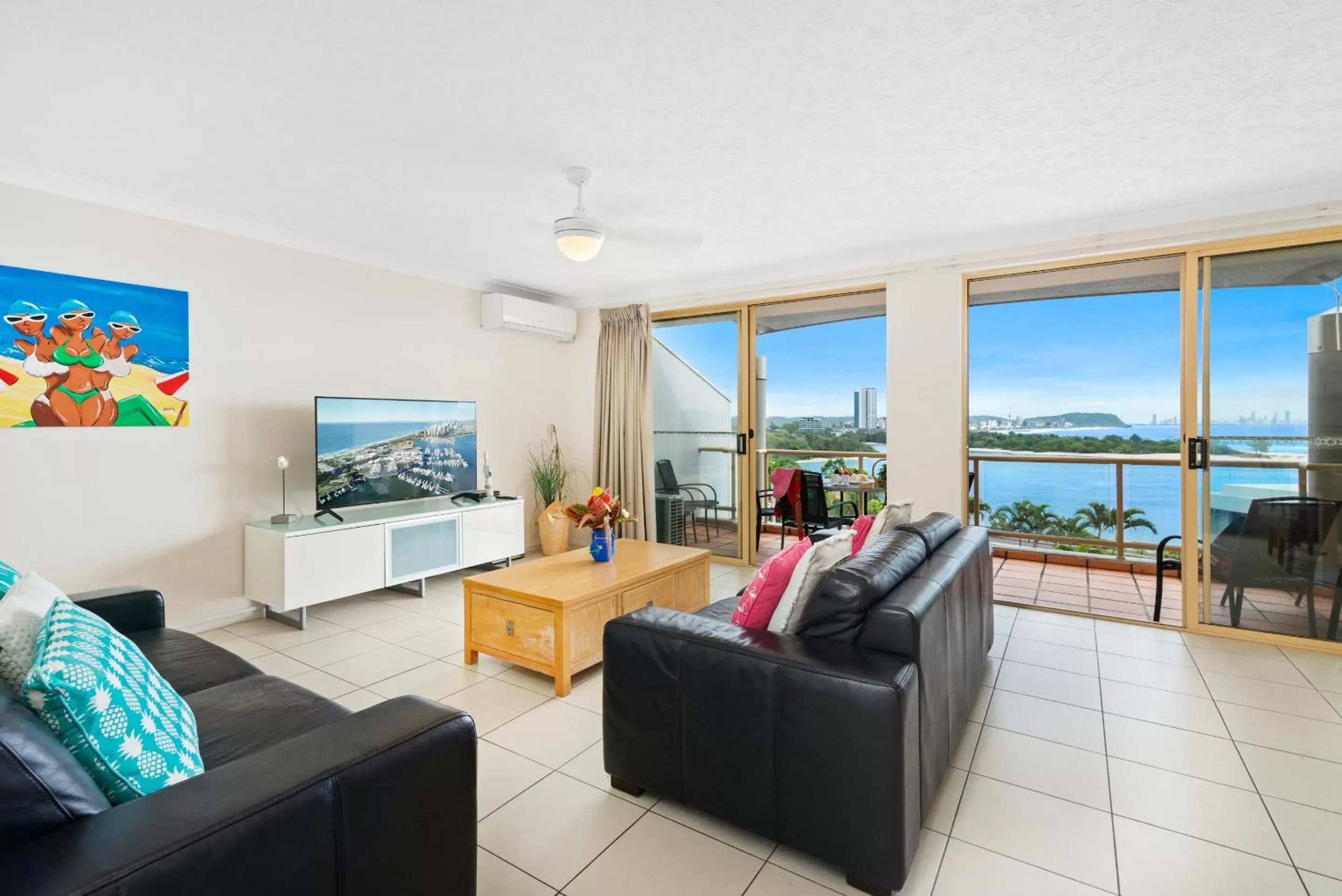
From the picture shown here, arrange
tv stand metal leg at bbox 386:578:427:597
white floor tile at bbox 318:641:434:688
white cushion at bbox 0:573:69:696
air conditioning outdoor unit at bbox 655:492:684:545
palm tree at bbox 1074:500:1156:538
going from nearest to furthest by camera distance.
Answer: white cushion at bbox 0:573:69:696, white floor tile at bbox 318:641:434:688, tv stand metal leg at bbox 386:578:427:597, palm tree at bbox 1074:500:1156:538, air conditioning outdoor unit at bbox 655:492:684:545

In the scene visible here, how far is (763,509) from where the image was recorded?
552cm

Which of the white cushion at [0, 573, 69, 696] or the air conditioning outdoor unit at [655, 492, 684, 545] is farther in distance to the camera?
the air conditioning outdoor unit at [655, 492, 684, 545]

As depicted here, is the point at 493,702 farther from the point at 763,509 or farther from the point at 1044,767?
the point at 763,509

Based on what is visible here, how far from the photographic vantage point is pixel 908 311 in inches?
168

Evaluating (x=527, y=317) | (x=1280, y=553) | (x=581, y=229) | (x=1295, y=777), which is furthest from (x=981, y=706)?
(x=527, y=317)

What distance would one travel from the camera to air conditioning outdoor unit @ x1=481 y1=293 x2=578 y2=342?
504cm

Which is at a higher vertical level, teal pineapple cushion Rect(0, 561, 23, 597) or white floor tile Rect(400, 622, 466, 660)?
teal pineapple cushion Rect(0, 561, 23, 597)

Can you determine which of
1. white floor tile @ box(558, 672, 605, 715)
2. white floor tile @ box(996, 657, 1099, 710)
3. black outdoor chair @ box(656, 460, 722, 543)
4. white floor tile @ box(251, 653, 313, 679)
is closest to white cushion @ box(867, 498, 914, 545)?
white floor tile @ box(996, 657, 1099, 710)

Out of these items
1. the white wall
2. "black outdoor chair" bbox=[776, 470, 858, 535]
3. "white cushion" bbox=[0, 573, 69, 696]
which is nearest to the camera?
"white cushion" bbox=[0, 573, 69, 696]

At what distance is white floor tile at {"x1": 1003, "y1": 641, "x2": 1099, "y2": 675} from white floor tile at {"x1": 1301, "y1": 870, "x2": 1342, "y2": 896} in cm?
137

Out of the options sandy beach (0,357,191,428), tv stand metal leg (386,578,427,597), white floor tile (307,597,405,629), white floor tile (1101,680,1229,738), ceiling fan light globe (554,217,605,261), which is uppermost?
ceiling fan light globe (554,217,605,261)

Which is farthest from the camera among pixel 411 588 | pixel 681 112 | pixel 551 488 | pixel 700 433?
pixel 551 488

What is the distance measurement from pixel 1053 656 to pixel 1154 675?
41 centimetres

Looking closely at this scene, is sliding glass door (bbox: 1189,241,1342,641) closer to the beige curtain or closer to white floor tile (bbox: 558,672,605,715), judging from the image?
white floor tile (bbox: 558,672,605,715)
